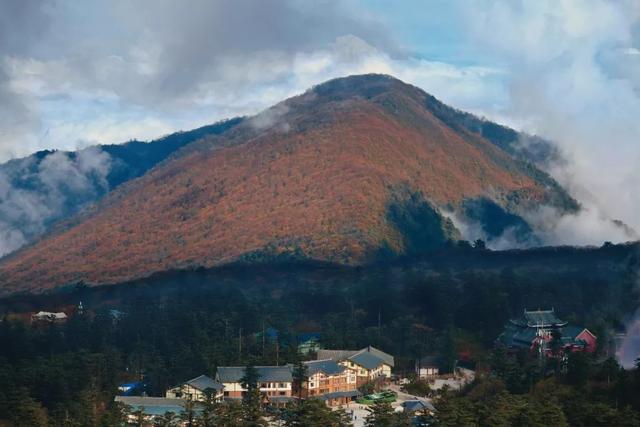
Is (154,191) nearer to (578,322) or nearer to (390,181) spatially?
(390,181)

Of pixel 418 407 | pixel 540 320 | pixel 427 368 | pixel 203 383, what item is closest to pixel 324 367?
pixel 203 383

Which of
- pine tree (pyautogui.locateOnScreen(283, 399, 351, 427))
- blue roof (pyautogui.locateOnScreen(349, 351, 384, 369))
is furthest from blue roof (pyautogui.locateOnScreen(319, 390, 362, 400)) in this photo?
pine tree (pyautogui.locateOnScreen(283, 399, 351, 427))

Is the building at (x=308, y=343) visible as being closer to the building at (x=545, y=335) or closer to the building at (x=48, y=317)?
the building at (x=545, y=335)

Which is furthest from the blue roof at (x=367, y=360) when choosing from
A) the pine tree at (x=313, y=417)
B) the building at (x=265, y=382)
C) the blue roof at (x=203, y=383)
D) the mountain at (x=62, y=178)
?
the mountain at (x=62, y=178)

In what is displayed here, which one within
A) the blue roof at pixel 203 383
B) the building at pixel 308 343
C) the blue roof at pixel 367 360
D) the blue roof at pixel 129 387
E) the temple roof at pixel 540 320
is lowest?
the blue roof at pixel 129 387

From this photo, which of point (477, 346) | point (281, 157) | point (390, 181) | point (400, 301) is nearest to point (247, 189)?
point (281, 157)

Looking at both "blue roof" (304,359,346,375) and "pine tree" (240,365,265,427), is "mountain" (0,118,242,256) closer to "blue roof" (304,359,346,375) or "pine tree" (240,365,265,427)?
"blue roof" (304,359,346,375)
